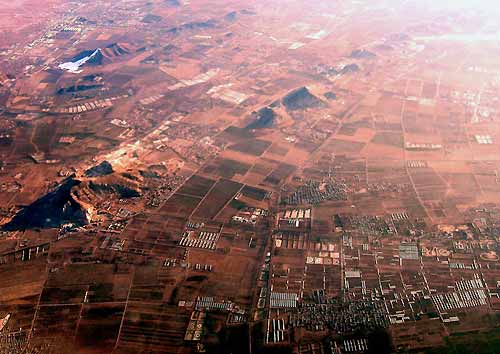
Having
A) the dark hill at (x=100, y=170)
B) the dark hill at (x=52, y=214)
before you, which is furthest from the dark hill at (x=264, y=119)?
the dark hill at (x=52, y=214)

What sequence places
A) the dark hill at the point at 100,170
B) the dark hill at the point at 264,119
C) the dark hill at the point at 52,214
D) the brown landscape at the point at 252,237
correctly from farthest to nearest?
the dark hill at the point at 264,119 → the dark hill at the point at 100,170 → the dark hill at the point at 52,214 → the brown landscape at the point at 252,237

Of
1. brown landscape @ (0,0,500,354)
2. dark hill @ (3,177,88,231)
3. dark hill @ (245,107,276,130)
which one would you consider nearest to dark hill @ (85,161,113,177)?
brown landscape @ (0,0,500,354)

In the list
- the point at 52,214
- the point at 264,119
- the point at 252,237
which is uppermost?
the point at 52,214

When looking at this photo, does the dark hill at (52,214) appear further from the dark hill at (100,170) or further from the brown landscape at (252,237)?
the dark hill at (100,170)

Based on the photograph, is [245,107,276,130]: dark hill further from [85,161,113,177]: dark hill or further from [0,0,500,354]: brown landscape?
[85,161,113,177]: dark hill

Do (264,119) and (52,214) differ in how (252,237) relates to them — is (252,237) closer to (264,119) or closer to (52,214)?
(52,214)

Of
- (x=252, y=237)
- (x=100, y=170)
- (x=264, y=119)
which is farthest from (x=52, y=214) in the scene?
(x=264, y=119)

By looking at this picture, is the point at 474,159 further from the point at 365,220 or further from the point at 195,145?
the point at 195,145

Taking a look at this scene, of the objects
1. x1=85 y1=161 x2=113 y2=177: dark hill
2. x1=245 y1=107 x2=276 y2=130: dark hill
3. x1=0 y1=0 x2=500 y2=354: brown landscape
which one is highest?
x1=85 y1=161 x2=113 y2=177: dark hill
